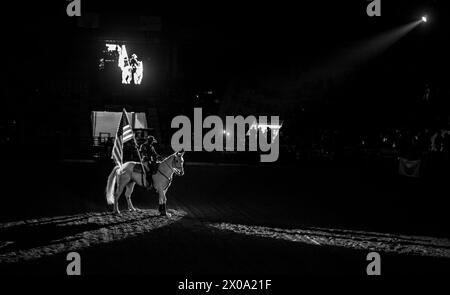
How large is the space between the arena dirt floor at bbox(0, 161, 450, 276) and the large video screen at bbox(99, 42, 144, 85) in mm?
23663

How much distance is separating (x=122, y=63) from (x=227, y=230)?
3530 centimetres

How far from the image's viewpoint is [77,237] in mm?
10148

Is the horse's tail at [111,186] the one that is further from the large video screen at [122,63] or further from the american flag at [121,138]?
the large video screen at [122,63]

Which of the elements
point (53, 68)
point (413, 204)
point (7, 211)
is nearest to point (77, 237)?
point (7, 211)

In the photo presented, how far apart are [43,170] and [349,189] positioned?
15.6m

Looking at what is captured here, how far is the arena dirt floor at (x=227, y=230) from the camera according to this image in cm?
826

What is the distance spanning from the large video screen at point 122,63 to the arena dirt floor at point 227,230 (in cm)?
2366

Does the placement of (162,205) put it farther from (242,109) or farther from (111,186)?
(242,109)

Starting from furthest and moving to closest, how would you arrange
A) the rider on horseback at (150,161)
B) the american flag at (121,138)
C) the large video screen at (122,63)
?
the large video screen at (122,63)
the american flag at (121,138)
the rider on horseback at (150,161)

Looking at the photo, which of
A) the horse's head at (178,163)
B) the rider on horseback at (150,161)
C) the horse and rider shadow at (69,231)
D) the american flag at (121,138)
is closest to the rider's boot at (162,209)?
the horse and rider shadow at (69,231)

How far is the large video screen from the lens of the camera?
4347cm

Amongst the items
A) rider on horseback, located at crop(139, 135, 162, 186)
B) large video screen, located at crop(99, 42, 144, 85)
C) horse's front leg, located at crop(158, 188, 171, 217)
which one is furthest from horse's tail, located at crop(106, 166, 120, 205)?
large video screen, located at crop(99, 42, 144, 85)

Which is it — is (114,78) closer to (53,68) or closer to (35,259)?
(53,68)

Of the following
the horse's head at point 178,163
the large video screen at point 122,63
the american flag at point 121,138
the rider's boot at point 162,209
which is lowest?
the rider's boot at point 162,209
